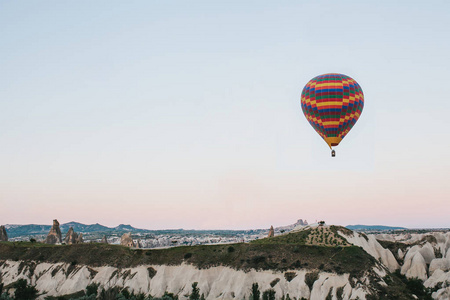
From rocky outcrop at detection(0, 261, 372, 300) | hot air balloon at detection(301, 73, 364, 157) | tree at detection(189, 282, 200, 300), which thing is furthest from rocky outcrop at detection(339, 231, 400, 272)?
tree at detection(189, 282, 200, 300)

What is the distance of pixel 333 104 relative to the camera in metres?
69.1

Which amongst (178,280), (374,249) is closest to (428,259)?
(374,249)

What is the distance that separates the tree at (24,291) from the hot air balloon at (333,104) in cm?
6906

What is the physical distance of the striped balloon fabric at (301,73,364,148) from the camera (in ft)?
227

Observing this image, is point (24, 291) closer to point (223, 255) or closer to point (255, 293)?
point (223, 255)

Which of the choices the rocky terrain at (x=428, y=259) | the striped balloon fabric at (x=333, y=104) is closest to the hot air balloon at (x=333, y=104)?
the striped balloon fabric at (x=333, y=104)

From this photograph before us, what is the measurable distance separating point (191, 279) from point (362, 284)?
112 ft

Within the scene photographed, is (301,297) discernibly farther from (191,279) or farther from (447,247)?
(447,247)

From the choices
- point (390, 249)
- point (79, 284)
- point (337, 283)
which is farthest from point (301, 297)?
point (79, 284)

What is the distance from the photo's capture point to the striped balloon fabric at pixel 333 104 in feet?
227

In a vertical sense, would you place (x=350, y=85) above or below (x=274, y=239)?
above

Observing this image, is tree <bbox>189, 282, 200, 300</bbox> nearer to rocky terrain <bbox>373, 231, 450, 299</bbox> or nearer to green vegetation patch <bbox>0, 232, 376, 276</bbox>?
green vegetation patch <bbox>0, 232, 376, 276</bbox>

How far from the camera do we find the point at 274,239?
99.9 m

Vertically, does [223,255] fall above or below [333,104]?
below
